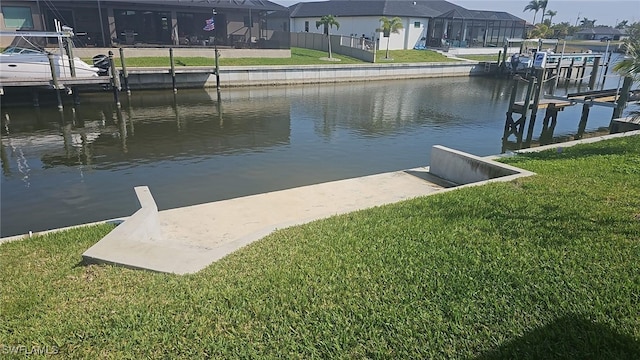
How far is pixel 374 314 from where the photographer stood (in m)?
3.75

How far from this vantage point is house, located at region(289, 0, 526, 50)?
45.9m

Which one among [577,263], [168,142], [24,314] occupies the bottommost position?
[168,142]

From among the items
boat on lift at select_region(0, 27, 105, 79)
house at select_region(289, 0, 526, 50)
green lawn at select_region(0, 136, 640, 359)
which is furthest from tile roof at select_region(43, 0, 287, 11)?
green lawn at select_region(0, 136, 640, 359)

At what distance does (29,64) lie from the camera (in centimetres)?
1942

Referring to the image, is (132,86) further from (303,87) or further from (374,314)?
(374,314)

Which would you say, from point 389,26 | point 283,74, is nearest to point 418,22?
point 389,26

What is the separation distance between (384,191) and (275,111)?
13.0m

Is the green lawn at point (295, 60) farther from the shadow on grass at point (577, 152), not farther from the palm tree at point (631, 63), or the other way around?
the palm tree at point (631, 63)

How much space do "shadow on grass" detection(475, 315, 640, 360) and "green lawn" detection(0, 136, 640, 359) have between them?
0.04 ft

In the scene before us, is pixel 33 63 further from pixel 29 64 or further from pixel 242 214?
pixel 242 214

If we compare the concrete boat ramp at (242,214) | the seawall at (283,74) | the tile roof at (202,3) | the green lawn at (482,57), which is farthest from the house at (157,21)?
the concrete boat ramp at (242,214)

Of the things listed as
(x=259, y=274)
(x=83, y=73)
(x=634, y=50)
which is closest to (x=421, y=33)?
(x=83, y=73)

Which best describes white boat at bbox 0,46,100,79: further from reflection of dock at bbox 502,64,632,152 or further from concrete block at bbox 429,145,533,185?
reflection of dock at bbox 502,64,632,152

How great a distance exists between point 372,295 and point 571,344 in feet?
5.32
